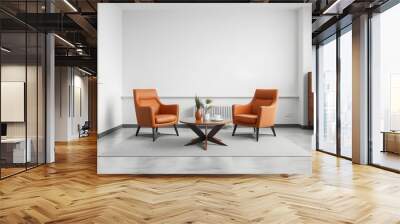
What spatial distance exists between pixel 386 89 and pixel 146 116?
4194 mm

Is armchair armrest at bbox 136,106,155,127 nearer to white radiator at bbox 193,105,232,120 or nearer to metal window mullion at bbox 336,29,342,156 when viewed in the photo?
white radiator at bbox 193,105,232,120

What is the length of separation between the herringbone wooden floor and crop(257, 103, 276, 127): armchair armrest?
1.15 metres

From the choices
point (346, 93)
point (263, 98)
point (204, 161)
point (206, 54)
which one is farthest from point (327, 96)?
point (204, 161)

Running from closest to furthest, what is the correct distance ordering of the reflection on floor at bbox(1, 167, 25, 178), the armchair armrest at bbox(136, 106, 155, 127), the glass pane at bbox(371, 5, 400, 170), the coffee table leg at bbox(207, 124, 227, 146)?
the reflection on floor at bbox(1, 167, 25, 178) → the glass pane at bbox(371, 5, 400, 170) → the coffee table leg at bbox(207, 124, 227, 146) → the armchair armrest at bbox(136, 106, 155, 127)

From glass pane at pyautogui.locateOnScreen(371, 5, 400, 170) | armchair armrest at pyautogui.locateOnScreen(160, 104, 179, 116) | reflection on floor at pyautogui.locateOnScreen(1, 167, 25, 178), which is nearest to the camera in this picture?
reflection on floor at pyautogui.locateOnScreen(1, 167, 25, 178)

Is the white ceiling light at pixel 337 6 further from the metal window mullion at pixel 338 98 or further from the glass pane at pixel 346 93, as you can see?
the metal window mullion at pixel 338 98

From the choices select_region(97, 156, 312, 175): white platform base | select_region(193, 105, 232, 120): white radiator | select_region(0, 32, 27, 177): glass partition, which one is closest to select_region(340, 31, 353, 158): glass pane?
select_region(97, 156, 312, 175): white platform base

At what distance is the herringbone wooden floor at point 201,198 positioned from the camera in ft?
9.46

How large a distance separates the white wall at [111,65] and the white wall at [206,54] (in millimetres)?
239

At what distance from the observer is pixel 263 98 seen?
6305mm

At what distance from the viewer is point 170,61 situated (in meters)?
7.13

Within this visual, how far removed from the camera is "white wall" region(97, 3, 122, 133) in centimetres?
557

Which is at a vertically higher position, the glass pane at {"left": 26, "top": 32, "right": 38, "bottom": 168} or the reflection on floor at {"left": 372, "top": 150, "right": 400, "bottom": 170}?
the glass pane at {"left": 26, "top": 32, "right": 38, "bottom": 168}

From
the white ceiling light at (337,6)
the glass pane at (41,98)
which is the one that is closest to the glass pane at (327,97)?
the white ceiling light at (337,6)
